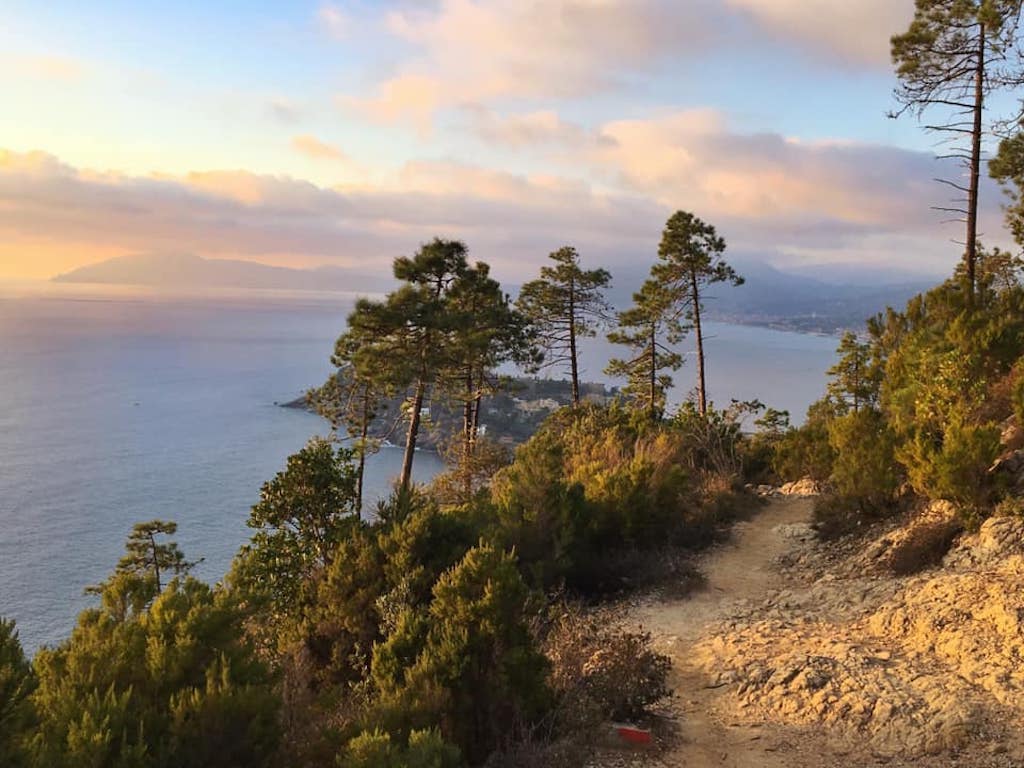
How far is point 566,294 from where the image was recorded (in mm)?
26500

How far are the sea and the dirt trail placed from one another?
7.60 m

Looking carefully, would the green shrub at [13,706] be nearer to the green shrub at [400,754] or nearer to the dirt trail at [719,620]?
the green shrub at [400,754]

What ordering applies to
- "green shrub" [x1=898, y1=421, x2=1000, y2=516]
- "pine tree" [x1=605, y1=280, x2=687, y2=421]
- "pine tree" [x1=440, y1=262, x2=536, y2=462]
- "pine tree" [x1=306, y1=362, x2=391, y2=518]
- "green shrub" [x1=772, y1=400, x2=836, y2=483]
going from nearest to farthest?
"green shrub" [x1=898, y1=421, x2=1000, y2=516] → "green shrub" [x1=772, y1=400, x2=836, y2=483] → "pine tree" [x1=440, y1=262, x2=536, y2=462] → "pine tree" [x1=306, y1=362, x2=391, y2=518] → "pine tree" [x1=605, y1=280, x2=687, y2=421]

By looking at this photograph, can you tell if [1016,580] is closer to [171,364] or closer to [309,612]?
[309,612]

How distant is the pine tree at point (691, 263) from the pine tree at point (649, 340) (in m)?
0.77

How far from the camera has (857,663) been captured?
20.1ft

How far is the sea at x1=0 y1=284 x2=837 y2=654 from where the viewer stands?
35.7 metres

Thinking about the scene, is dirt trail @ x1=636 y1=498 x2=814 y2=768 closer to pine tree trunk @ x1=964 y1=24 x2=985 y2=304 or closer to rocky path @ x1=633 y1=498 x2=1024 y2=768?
rocky path @ x1=633 y1=498 x2=1024 y2=768

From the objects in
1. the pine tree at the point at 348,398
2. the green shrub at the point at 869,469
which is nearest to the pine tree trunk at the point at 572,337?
the pine tree at the point at 348,398

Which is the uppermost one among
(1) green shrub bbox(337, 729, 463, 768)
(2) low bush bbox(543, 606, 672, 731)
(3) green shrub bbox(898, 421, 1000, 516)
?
(3) green shrub bbox(898, 421, 1000, 516)

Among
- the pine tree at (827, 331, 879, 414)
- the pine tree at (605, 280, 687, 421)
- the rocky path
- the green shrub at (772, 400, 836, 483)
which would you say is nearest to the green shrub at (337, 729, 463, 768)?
the rocky path

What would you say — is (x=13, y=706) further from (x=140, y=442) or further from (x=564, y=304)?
(x=140, y=442)

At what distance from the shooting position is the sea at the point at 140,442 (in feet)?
117

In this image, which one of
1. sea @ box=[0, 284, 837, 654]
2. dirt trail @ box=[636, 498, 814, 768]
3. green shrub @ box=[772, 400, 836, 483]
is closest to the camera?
dirt trail @ box=[636, 498, 814, 768]
